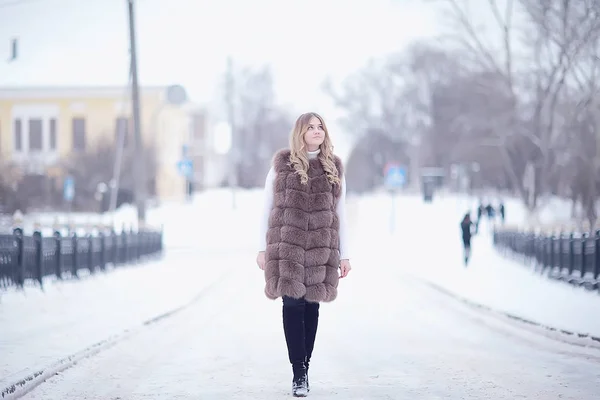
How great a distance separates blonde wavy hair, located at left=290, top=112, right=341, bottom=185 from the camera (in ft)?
20.0

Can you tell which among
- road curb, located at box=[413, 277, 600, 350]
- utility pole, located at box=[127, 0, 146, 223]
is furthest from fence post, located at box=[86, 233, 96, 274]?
road curb, located at box=[413, 277, 600, 350]

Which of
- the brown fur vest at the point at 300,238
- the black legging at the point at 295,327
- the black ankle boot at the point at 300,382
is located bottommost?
the black ankle boot at the point at 300,382

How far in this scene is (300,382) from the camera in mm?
6129

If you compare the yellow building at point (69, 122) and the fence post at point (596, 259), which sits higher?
the yellow building at point (69, 122)

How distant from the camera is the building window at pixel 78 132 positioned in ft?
180

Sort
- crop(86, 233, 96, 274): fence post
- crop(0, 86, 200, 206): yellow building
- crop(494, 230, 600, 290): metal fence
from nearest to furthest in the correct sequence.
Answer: crop(494, 230, 600, 290): metal fence < crop(86, 233, 96, 274): fence post < crop(0, 86, 200, 206): yellow building

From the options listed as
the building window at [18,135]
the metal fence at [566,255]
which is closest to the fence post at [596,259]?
the metal fence at [566,255]

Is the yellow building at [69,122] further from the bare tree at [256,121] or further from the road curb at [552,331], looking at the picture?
the road curb at [552,331]

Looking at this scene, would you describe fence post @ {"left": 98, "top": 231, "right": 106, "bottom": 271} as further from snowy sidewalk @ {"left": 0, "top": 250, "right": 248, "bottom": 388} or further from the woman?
the woman

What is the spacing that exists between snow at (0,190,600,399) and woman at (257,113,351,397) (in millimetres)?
746

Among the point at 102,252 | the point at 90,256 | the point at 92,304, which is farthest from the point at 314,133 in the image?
the point at 102,252

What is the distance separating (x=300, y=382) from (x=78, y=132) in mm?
51543

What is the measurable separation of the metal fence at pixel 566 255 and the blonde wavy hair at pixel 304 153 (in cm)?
991

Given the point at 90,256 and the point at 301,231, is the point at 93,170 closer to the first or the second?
the point at 90,256
